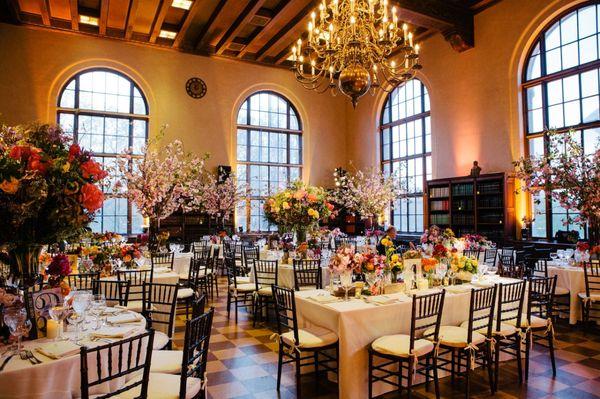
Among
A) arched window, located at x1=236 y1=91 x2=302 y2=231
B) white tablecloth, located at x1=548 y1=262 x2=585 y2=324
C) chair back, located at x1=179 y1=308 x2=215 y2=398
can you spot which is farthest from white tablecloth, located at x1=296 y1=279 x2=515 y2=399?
arched window, located at x1=236 y1=91 x2=302 y2=231

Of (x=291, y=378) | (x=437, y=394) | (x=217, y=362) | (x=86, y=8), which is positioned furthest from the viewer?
(x=86, y=8)

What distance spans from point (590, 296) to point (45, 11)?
12.5 metres

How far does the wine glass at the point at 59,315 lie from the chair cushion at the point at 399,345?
7.19 ft

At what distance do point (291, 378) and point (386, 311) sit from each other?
1.13 m

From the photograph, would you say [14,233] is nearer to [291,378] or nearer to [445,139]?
[291,378]

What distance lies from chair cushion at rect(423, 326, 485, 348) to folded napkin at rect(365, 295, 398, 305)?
40 cm

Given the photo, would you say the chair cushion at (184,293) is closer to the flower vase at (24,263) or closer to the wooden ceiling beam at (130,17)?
the flower vase at (24,263)

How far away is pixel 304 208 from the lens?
6.36 metres

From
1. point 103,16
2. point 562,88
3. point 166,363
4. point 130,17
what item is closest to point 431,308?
point 166,363

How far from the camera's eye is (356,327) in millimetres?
3455

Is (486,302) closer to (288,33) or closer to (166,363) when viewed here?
(166,363)

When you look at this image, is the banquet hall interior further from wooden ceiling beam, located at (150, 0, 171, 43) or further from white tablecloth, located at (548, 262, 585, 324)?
wooden ceiling beam, located at (150, 0, 171, 43)

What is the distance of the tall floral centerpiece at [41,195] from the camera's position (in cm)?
224

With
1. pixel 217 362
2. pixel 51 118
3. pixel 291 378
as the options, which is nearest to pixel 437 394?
pixel 291 378
